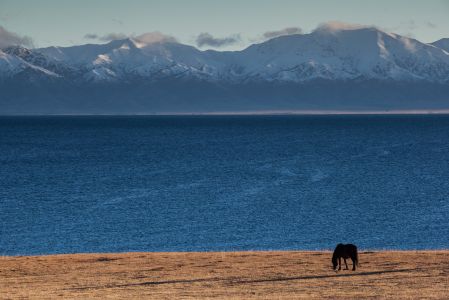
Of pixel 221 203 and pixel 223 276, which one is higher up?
pixel 223 276

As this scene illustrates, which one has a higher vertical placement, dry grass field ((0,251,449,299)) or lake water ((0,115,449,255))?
dry grass field ((0,251,449,299))

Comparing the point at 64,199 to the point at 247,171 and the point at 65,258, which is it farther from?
the point at 65,258

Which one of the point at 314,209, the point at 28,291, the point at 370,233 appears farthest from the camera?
the point at 314,209

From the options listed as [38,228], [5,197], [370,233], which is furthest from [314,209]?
[5,197]

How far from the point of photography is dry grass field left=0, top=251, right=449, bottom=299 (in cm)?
3378

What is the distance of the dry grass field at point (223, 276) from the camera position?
33781mm

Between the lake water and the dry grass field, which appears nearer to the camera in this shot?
the dry grass field

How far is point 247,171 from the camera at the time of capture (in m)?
136

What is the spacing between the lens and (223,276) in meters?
38.5

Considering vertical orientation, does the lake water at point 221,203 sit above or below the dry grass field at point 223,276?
below

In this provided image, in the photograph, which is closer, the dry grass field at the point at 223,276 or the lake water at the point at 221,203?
the dry grass field at the point at 223,276

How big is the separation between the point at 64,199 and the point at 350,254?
6343 cm

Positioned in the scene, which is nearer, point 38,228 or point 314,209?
point 38,228

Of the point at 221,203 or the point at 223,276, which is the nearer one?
the point at 223,276
